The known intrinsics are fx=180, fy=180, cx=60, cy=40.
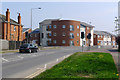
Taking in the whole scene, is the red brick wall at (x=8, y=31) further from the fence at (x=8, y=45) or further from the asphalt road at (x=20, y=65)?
the asphalt road at (x=20, y=65)

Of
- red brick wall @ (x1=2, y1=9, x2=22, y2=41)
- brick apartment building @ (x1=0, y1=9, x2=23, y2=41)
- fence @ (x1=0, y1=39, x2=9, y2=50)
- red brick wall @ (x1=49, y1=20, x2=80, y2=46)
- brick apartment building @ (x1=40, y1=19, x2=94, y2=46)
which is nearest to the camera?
fence @ (x1=0, y1=39, x2=9, y2=50)

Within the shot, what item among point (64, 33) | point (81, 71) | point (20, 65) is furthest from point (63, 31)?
point (81, 71)

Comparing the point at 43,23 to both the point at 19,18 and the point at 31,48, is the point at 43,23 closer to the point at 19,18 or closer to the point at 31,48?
the point at 19,18

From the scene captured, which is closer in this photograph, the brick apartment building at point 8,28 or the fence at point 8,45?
the fence at point 8,45

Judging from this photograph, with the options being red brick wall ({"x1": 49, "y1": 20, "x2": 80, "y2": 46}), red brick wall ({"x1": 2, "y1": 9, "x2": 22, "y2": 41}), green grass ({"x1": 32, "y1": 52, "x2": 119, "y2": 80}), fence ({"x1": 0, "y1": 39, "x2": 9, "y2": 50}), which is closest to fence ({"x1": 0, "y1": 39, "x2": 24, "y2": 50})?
fence ({"x1": 0, "y1": 39, "x2": 9, "y2": 50})

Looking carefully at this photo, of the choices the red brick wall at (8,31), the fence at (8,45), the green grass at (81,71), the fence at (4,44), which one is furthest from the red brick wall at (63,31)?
the green grass at (81,71)

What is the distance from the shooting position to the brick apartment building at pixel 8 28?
46.2 metres

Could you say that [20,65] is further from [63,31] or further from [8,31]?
[63,31]

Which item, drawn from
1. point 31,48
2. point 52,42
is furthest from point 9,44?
point 52,42

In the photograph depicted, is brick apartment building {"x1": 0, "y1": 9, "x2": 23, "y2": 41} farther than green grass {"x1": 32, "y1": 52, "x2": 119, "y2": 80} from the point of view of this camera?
Yes

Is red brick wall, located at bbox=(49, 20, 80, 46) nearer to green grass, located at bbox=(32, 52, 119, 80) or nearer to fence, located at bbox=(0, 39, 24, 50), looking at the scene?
fence, located at bbox=(0, 39, 24, 50)

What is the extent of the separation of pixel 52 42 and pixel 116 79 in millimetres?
66500

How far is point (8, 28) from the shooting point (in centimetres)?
4803

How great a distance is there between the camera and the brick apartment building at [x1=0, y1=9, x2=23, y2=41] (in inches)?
1821
